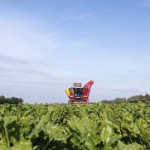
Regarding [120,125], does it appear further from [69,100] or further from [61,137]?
[69,100]

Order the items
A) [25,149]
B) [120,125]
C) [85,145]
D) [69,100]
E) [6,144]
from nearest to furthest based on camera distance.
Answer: [25,149] → [6,144] → [85,145] → [120,125] → [69,100]

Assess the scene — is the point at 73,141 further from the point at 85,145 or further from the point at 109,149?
the point at 109,149

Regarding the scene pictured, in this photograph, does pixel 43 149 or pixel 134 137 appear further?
pixel 134 137

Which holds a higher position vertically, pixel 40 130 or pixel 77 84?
pixel 77 84

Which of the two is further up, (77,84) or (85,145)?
(77,84)

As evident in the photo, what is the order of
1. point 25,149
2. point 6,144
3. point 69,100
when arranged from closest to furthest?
1. point 25,149
2. point 6,144
3. point 69,100

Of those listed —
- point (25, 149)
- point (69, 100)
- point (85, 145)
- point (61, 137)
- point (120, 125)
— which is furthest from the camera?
point (69, 100)

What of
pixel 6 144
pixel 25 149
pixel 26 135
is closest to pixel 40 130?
pixel 26 135

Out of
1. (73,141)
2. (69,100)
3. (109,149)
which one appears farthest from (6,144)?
(69,100)

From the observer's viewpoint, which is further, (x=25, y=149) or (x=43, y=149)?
(x=43, y=149)

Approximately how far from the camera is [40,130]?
2.14m

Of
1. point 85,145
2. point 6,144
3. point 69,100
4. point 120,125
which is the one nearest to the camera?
point 6,144

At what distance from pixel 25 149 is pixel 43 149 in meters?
0.28

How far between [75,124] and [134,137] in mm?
847
